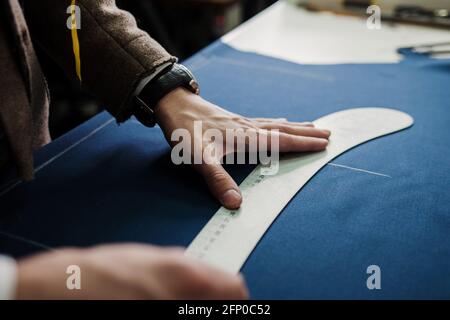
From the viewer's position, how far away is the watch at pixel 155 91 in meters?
0.81

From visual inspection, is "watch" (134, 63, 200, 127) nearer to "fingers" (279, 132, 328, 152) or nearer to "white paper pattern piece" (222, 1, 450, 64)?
"fingers" (279, 132, 328, 152)

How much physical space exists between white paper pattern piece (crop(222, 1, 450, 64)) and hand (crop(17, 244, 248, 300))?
3.17ft

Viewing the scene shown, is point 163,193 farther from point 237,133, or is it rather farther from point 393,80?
point 393,80

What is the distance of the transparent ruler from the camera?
0.63 meters

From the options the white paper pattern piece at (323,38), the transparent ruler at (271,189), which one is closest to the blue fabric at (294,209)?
the transparent ruler at (271,189)

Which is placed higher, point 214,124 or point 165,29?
point 214,124

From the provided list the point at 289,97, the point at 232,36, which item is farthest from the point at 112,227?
the point at 232,36

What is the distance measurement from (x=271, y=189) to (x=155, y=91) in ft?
0.91

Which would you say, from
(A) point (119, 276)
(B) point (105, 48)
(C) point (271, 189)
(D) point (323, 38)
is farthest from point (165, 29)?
(A) point (119, 276)

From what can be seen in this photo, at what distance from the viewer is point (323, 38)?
4.82 ft

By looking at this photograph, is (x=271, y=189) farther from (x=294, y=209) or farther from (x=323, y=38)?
(x=323, y=38)

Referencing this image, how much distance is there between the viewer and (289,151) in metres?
0.85

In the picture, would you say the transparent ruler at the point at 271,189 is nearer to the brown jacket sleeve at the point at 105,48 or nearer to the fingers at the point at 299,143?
the fingers at the point at 299,143

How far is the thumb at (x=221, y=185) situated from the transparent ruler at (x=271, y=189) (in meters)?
0.02
